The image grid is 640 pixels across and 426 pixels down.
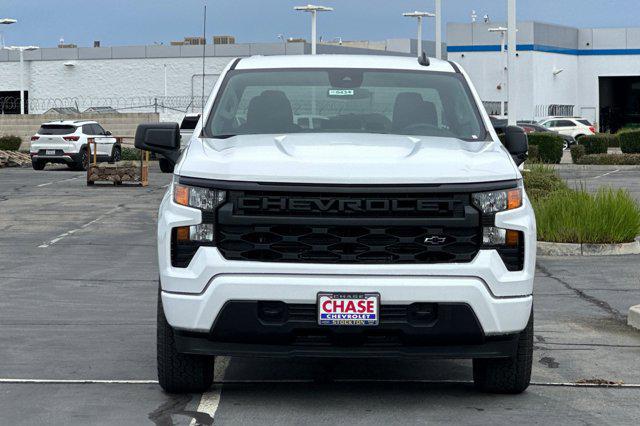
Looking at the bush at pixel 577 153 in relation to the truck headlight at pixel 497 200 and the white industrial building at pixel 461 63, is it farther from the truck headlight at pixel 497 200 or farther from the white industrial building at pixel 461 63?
the truck headlight at pixel 497 200

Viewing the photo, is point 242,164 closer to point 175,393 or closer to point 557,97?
point 175,393

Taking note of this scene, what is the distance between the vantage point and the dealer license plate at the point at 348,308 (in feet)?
23.9

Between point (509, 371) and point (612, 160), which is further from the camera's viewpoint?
point (612, 160)

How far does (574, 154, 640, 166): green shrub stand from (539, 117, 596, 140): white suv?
854 inches

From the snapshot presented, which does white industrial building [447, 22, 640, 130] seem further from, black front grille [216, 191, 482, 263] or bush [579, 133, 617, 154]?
black front grille [216, 191, 482, 263]

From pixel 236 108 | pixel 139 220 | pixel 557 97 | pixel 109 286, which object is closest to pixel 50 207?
pixel 139 220

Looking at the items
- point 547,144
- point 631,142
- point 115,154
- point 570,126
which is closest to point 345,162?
point 547,144

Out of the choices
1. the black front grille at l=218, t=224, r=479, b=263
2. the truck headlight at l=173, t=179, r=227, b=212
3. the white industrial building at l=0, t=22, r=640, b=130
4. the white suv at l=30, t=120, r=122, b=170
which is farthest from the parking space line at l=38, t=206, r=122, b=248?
the white industrial building at l=0, t=22, r=640, b=130

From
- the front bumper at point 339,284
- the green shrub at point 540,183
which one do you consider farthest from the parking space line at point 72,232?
the front bumper at point 339,284

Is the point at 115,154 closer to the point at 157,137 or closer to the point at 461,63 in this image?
the point at 157,137

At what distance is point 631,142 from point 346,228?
4336cm

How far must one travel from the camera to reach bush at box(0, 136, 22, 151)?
53.6 metres

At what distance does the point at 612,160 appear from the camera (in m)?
45.5

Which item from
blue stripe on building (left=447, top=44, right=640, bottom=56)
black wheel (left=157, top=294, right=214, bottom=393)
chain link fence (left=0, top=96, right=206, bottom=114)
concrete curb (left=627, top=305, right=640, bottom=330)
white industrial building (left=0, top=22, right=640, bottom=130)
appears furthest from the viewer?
blue stripe on building (left=447, top=44, right=640, bottom=56)
